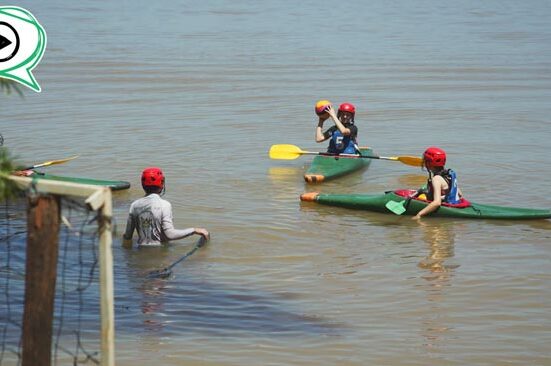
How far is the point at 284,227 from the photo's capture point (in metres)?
13.9

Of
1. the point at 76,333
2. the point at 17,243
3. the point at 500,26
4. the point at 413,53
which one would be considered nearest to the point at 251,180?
the point at 17,243

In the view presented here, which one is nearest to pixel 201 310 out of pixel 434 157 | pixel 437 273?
pixel 437 273

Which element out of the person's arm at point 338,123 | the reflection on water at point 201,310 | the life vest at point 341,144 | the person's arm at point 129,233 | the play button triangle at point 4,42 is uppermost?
the play button triangle at point 4,42

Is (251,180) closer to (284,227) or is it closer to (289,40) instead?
(284,227)

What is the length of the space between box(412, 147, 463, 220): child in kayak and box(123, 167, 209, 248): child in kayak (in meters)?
3.17

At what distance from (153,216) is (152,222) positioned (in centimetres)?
12

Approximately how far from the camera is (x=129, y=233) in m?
12.0

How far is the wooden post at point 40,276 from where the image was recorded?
6.58m

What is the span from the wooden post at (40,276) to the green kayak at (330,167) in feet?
32.0

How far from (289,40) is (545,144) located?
54.7 feet

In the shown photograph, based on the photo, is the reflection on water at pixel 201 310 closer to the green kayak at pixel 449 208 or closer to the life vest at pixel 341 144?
the green kayak at pixel 449 208

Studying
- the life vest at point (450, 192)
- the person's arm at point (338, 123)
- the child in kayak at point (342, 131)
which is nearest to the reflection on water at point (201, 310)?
the life vest at point (450, 192)

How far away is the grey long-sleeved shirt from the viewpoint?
38.1ft

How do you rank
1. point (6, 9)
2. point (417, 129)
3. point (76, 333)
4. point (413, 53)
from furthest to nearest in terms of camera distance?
point (413, 53) < point (417, 129) < point (76, 333) < point (6, 9)
